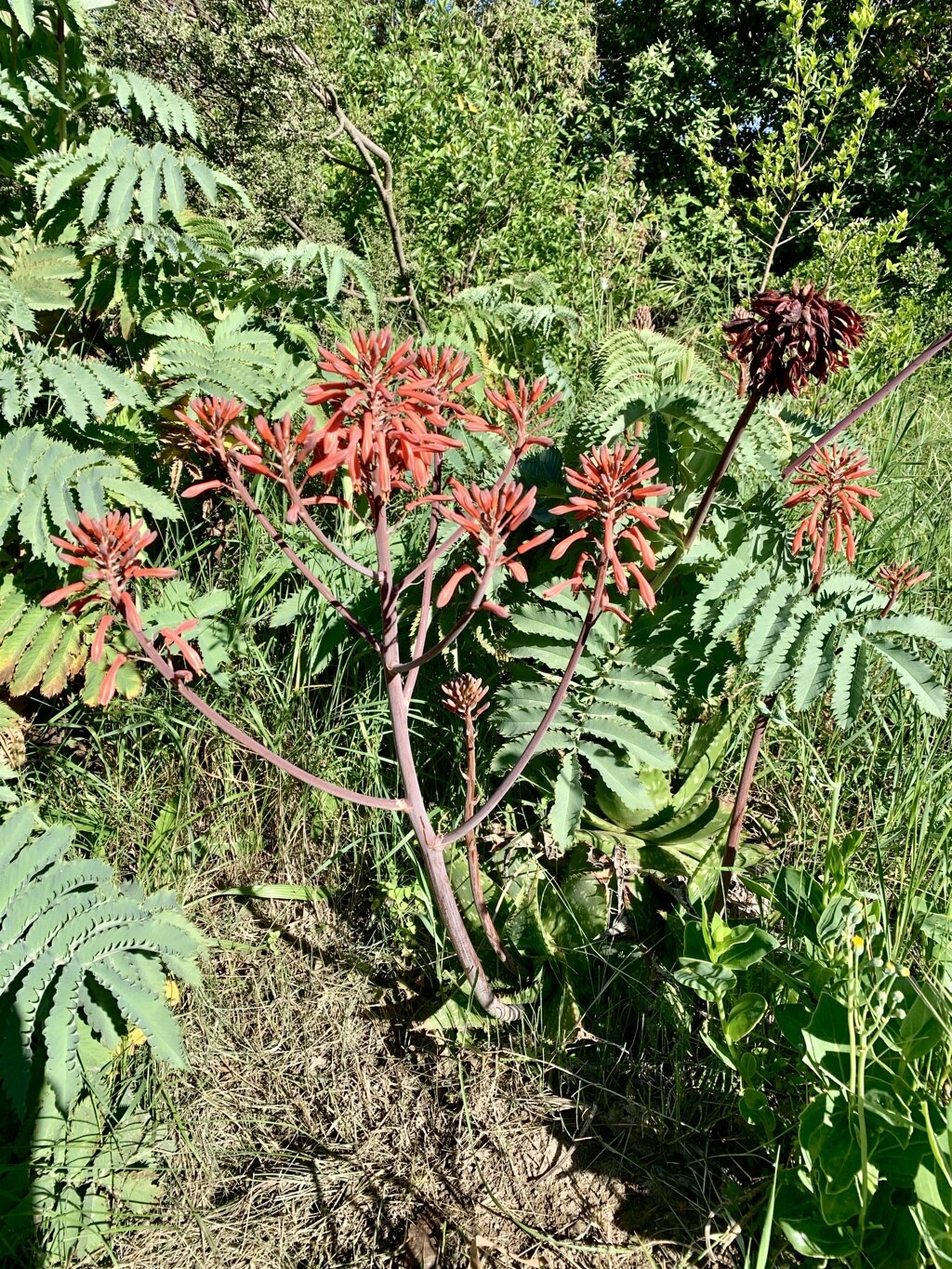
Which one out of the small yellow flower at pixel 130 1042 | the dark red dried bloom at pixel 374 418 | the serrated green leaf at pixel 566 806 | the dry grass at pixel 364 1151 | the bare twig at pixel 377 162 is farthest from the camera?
the bare twig at pixel 377 162

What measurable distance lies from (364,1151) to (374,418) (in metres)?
1.42

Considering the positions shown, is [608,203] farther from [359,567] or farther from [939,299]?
[359,567]

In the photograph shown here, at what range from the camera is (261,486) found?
2.61m

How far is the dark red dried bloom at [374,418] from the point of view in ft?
3.85

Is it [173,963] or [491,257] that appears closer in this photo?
[173,963]

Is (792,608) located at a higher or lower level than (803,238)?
lower

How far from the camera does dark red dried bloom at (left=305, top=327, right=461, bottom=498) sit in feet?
3.85

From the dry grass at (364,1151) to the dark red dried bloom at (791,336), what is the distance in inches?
55.2

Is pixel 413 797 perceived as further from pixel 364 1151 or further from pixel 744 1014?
pixel 364 1151

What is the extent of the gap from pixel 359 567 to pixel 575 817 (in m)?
0.67

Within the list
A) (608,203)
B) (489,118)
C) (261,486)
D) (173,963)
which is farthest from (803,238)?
(173,963)

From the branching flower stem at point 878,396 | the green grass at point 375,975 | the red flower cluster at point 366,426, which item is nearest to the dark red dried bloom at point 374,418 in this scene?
the red flower cluster at point 366,426

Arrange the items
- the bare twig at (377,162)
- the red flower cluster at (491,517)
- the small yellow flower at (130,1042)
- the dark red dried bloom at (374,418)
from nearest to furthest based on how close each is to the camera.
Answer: the dark red dried bloom at (374,418) < the red flower cluster at (491,517) < the small yellow flower at (130,1042) < the bare twig at (377,162)

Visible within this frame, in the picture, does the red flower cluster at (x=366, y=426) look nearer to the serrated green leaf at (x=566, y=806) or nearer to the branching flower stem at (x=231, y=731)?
the branching flower stem at (x=231, y=731)
